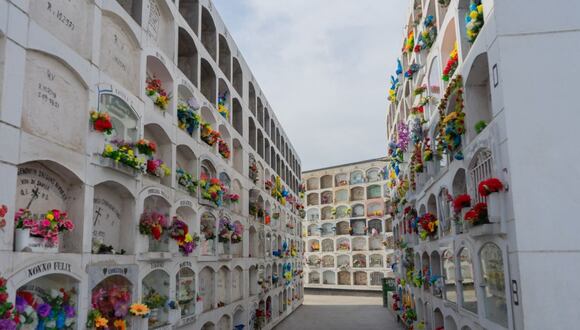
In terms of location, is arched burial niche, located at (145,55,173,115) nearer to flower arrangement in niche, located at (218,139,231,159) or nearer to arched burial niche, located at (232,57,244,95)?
flower arrangement in niche, located at (218,139,231,159)

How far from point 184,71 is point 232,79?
12.4 feet

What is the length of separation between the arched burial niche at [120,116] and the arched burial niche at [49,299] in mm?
2405

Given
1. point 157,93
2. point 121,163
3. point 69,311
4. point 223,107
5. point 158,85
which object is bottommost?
point 69,311

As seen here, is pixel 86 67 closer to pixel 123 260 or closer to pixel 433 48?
pixel 123 260

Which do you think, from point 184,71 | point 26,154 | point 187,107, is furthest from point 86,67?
point 184,71

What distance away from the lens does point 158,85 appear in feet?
31.4

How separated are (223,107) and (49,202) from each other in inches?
306

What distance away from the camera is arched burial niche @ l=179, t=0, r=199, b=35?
12.0 meters

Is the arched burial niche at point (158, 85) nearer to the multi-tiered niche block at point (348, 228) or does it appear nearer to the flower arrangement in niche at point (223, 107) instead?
the flower arrangement in niche at point (223, 107)

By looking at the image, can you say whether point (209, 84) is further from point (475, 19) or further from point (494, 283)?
point (494, 283)

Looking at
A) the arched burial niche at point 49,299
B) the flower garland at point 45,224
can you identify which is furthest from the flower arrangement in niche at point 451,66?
the arched burial niche at point 49,299

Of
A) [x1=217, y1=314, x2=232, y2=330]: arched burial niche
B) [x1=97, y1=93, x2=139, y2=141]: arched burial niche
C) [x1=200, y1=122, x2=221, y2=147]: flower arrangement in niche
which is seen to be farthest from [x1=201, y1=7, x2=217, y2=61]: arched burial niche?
[x1=217, y1=314, x2=232, y2=330]: arched burial niche

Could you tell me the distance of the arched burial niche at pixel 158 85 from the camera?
361 inches

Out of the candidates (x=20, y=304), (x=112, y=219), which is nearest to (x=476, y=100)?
(x=112, y=219)
